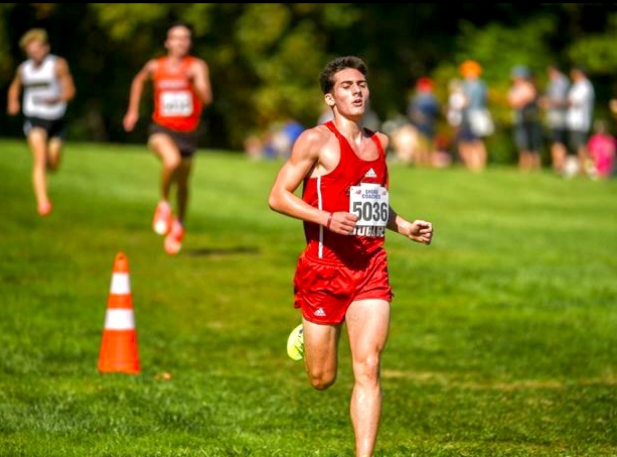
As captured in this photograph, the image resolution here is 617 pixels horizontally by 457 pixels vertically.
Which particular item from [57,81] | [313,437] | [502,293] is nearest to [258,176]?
[57,81]

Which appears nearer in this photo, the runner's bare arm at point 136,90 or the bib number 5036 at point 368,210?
the bib number 5036 at point 368,210

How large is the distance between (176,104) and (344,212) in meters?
10.1

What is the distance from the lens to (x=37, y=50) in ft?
68.8

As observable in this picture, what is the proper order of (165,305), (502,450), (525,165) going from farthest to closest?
1. (525,165)
2. (165,305)
3. (502,450)

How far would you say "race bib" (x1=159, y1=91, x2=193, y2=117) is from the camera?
18000 mm

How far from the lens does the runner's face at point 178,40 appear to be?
17.6m

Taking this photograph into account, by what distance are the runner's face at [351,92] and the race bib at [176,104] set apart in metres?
9.74

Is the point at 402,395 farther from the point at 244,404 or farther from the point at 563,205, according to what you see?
the point at 563,205

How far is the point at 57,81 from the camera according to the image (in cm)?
2111

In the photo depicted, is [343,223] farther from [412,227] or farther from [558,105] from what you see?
[558,105]

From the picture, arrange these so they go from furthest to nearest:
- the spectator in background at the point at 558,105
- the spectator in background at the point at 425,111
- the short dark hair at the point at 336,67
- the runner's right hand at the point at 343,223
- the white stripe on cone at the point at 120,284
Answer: the spectator in background at the point at 425,111 < the spectator in background at the point at 558,105 < the white stripe on cone at the point at 120,284 < the short dark hair at the point at 336,67 < the runner's right hand at the point at 343,223

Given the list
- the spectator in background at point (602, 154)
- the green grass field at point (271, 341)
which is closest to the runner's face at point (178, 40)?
the green grass field at point (271, 341)

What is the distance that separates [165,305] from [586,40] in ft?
138

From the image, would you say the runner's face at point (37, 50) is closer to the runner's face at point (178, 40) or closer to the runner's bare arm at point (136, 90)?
the runner's bare arm at point (136, 90)
